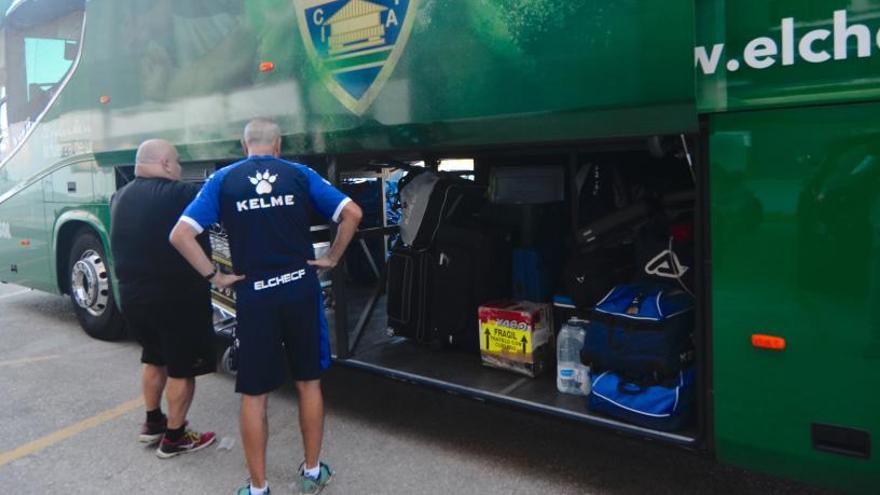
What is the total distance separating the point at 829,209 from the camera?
100 inches

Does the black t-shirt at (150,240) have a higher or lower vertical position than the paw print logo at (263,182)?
lower

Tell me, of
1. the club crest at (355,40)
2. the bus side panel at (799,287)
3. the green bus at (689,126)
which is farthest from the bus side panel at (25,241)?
the bus side panel at (799,287)

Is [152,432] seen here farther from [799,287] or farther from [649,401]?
[799,287]

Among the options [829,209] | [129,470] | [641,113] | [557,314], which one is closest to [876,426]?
[829,209]

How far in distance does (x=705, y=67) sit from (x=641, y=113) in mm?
288

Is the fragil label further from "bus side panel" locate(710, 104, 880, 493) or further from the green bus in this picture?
"bus side panel" locate(710, 104, 880, 493)

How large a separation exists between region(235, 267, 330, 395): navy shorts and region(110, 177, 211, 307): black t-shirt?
823 millimetres

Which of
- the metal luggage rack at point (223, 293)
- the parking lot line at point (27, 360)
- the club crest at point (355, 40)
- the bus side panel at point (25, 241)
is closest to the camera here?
the club crest at point (355, 40)

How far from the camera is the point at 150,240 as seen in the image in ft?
13.3

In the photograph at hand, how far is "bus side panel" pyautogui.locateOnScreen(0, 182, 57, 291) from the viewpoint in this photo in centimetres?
684

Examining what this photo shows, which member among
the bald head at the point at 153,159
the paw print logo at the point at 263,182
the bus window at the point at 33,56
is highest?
the bus window at the point at 33,56

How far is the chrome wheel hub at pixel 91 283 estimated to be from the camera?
6.33 meters

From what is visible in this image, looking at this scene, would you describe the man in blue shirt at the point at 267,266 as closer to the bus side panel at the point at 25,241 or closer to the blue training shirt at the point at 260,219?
the blue training shirt at the point at 260,219

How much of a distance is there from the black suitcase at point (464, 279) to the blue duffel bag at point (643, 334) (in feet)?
3.49
